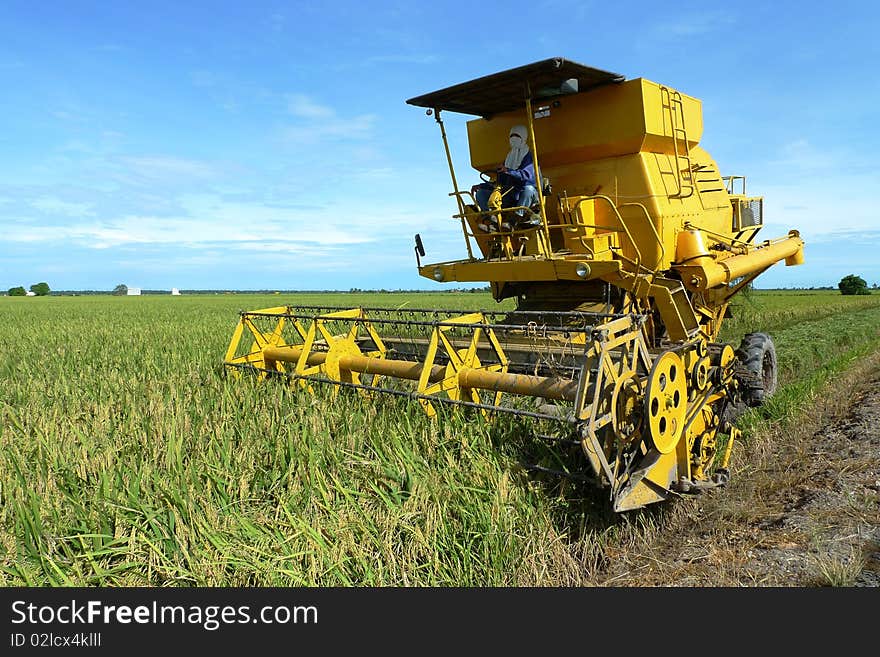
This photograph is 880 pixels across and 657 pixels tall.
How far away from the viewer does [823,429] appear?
6.21m

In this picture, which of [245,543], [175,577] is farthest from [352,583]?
[175,577]

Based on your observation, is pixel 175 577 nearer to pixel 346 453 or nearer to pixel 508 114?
pixel 346 453

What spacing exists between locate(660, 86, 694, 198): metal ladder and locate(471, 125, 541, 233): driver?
1.45 m

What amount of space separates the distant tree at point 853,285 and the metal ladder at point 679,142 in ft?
119

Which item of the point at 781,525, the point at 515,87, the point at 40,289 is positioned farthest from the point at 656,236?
the point at 40,289

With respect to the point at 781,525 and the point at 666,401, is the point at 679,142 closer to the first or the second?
the point at 666,401

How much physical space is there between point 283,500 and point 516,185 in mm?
3673

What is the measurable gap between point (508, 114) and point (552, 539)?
15.5 ft

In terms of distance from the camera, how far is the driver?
546cm

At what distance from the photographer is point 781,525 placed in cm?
392

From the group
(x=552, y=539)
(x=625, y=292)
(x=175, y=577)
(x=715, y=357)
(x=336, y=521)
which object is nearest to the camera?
(x=175, y=577)

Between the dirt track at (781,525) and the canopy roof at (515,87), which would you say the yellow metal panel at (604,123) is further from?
the dirt track at (781,525)

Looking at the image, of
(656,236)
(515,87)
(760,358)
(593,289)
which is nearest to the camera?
(656,236)

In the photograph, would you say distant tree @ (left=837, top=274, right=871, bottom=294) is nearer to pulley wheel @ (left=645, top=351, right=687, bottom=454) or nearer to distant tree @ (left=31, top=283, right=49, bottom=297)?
pulley wheel @ (left=645, top=351, right=687, bottom=454)
